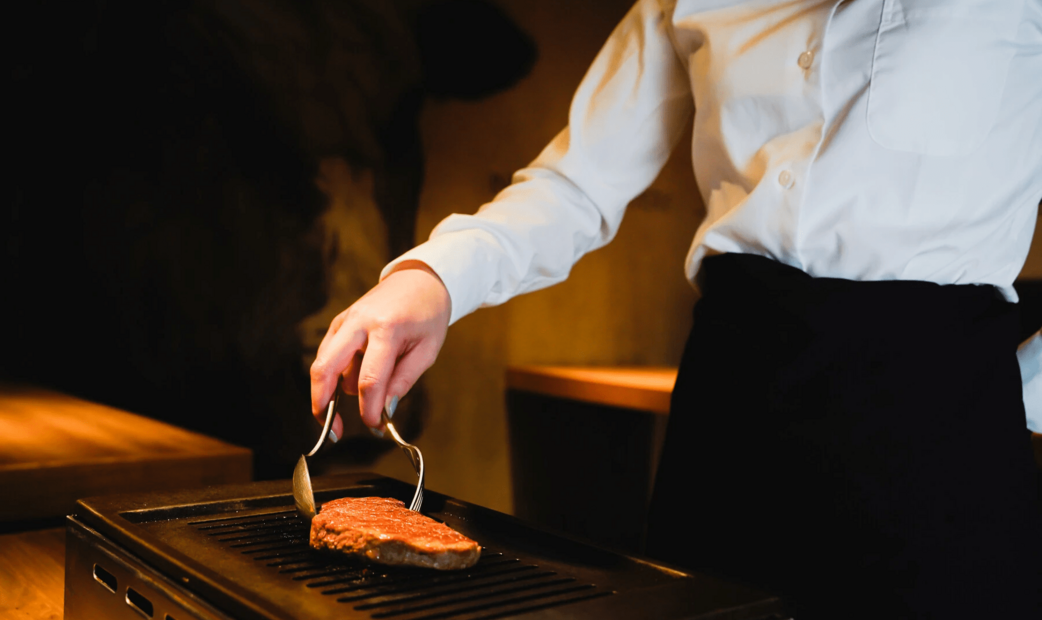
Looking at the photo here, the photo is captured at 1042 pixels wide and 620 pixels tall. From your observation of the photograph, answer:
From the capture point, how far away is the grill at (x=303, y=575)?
24.0 inches

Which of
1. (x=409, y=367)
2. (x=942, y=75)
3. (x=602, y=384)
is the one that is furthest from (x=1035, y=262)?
(x=409, y=367)

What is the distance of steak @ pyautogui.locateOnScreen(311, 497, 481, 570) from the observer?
70 centimetres

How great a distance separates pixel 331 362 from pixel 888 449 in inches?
23.2

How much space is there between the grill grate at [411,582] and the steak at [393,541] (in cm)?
2

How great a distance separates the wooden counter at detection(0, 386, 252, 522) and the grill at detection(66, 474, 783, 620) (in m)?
0.57

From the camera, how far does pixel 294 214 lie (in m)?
2.02

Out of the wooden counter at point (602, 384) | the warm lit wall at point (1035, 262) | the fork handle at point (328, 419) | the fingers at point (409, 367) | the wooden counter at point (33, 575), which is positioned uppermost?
the warm lit wall at point (1035, 262)

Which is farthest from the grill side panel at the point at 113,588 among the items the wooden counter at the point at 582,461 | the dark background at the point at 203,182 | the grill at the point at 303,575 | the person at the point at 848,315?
the wooden counter at the point at 582,461

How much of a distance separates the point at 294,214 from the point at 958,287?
5.05 ft

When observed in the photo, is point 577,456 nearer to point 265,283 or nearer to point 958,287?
point 265,283

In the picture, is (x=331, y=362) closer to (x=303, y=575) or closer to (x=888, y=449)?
(x=303, y=575)

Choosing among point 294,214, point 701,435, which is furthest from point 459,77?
point 701,435

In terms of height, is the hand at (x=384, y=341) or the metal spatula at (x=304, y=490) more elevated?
the hand at (x=384, y=341)

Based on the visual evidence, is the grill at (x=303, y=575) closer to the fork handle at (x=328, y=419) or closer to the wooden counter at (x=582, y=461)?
the fork handle at (x=328, y=419)
